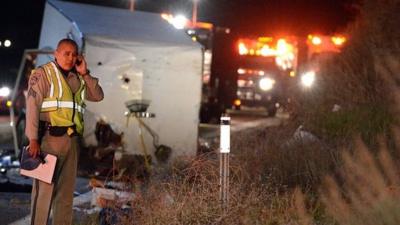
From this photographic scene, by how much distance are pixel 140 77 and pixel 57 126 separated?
6.20m

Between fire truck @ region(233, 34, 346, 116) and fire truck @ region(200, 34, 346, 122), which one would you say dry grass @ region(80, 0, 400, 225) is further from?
fire truck @ region(233, 34, 346, 116)

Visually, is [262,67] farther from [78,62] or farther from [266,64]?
[78,62]

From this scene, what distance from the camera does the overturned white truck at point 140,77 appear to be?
37.0 ft

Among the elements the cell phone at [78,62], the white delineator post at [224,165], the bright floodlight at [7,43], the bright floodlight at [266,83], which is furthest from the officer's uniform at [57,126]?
the bright floodlight at [7,43]

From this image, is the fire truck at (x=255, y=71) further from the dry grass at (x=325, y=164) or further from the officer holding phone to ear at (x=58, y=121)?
the officer holding phone to ear at (x=58, y=121)

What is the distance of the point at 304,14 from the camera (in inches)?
984

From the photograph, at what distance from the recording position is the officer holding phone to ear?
542 centimetres

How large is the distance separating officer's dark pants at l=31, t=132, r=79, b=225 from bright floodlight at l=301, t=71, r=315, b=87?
25.4ft

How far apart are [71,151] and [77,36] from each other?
18.7ft

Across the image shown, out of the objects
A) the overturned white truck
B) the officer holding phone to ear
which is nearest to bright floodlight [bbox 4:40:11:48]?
the overturned white truck

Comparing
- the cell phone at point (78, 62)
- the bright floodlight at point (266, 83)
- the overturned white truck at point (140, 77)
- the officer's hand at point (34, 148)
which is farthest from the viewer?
the bright floodlight at point (266, 83)

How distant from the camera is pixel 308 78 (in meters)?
13.3

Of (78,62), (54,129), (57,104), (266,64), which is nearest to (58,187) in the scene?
(54,129)

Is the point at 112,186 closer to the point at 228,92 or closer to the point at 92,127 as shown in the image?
the point at 92,127
